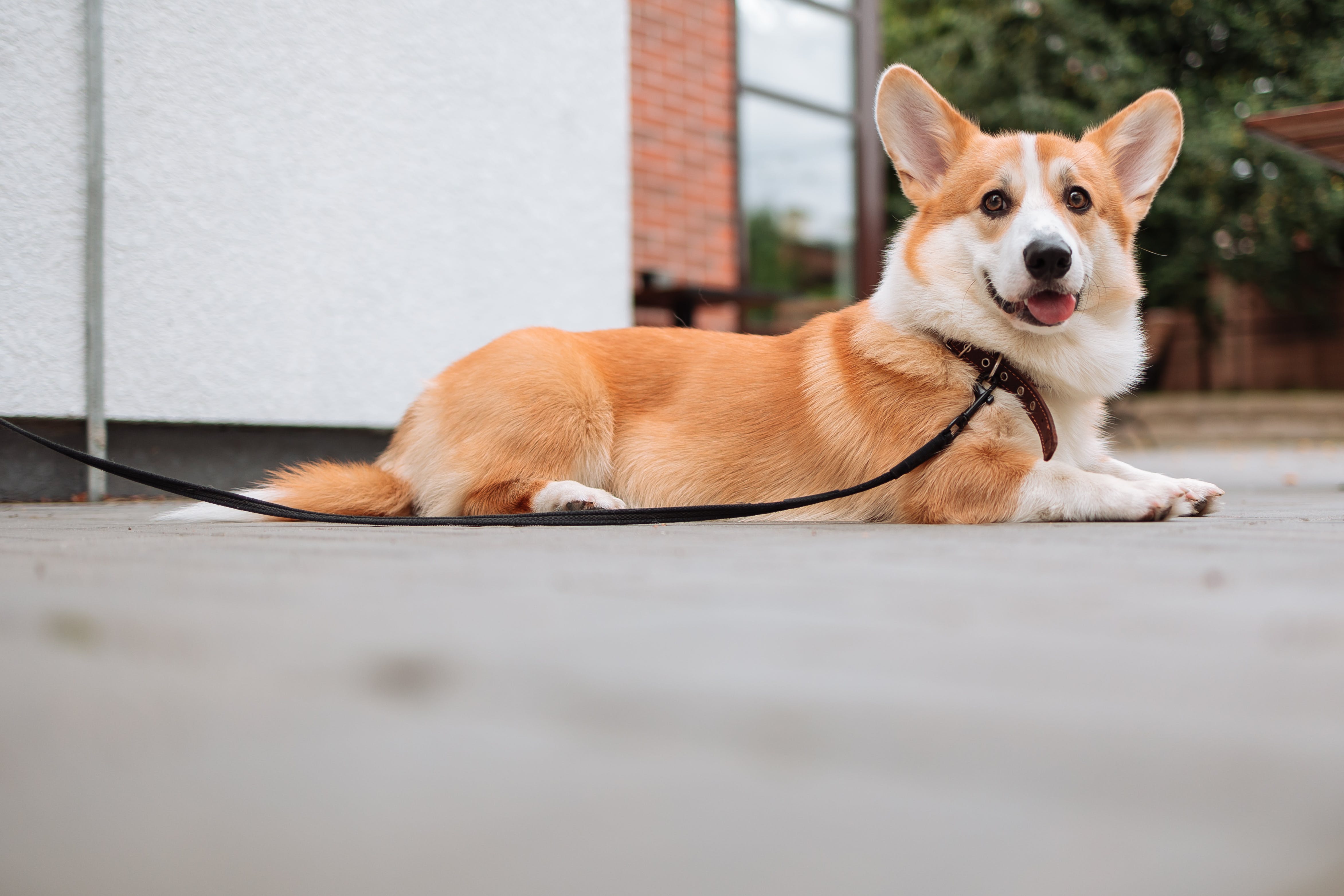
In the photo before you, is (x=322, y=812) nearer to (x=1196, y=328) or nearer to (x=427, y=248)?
(x=427, y=248)

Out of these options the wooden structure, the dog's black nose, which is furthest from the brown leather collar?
the wooden structure

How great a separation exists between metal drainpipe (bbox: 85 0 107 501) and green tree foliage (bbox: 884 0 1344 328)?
1184cm

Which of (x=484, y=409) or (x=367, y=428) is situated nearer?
(x=484, y=409)

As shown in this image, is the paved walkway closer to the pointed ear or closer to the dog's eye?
the dog's eye

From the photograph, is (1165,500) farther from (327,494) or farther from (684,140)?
(684,140)

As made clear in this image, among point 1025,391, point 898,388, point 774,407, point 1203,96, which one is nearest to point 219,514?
point 774,407

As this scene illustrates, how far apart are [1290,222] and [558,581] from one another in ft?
48.1

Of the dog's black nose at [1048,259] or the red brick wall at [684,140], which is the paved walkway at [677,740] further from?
the red brick wall at [684,140]

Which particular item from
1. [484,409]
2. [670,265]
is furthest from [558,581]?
[670,265]

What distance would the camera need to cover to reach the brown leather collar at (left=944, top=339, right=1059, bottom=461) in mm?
2547

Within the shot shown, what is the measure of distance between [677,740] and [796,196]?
6.86 metres

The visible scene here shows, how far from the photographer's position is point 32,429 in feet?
11.5

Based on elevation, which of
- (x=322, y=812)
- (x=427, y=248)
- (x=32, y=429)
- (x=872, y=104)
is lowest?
(x=322, y=812)

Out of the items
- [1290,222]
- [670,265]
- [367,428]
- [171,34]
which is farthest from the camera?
[1290,222]
